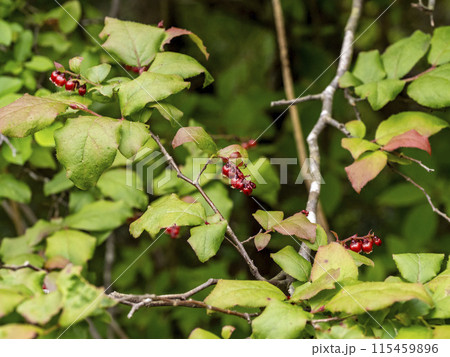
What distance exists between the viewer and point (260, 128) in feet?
7.08

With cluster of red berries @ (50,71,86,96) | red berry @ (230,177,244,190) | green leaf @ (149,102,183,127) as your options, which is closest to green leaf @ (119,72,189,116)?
green leaf @ (149,102,183,127)

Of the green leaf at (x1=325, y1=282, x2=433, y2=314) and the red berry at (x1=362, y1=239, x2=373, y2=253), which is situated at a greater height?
the green leaf at (x1=325, y1=282, x2=433, y2=314)

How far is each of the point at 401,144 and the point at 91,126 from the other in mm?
707

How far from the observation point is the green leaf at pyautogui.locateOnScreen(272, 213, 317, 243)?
879mm

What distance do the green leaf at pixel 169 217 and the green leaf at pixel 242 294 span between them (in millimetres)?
165

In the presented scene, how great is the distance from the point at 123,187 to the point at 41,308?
31.3 inches

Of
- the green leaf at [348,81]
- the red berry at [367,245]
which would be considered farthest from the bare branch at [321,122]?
the red berry at [367,245]

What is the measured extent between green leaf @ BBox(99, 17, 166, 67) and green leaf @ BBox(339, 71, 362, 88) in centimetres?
53

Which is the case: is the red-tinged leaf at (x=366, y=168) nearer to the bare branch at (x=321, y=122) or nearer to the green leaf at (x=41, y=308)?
the bare branch at (x=321, y=122)

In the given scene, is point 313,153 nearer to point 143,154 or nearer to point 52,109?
point 143,154

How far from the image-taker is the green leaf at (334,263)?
0.79m

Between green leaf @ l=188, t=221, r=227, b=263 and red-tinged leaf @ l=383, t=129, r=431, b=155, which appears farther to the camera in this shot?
red-tinged leaf @ l=383, t=129, r=431, b=155

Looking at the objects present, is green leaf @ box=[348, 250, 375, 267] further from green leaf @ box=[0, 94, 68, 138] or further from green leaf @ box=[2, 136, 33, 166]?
green leaf @ box=[2, 136, 33, 166]

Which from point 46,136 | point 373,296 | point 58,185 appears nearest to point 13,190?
point 58,185
